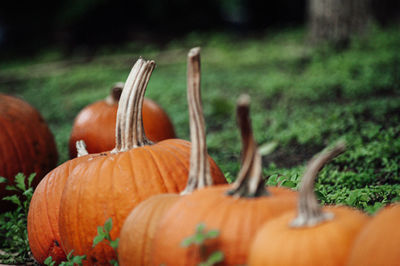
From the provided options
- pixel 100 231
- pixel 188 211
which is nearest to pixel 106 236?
pixel 100 231

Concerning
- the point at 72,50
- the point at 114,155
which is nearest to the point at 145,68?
the point at 114,155

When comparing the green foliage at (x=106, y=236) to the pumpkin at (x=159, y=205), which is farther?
the green foliage at (x=106, y=236)

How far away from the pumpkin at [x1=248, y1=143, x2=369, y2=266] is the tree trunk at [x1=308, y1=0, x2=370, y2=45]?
23.4 feet

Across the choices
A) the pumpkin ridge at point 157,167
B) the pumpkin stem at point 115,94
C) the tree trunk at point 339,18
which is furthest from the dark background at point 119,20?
the pumpkin ridge at point 157,167

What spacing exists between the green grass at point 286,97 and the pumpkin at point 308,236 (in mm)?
559

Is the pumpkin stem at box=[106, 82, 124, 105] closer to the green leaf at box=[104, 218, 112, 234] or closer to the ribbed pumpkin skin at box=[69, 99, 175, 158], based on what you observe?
the ribbed pumpkin skin at box=[69, 99, 175, 158]

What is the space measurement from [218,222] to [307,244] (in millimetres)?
323

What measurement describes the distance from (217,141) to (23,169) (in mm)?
2078

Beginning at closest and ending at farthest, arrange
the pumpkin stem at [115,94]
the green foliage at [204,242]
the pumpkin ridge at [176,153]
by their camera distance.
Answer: the green foliage at [204,242]
the pumpkin ridge at [176,153]
the pumpkin stem at [115,94]

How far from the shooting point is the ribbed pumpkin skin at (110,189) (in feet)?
7.64

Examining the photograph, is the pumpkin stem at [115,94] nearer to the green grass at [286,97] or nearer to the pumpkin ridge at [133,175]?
the green grass at [286,97]

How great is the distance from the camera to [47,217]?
108 inches

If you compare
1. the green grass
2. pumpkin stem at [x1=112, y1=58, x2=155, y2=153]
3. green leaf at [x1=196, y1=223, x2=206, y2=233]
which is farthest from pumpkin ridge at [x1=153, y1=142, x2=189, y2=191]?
green leaf at [x1=196, y1=223, x2=206, y2=233]

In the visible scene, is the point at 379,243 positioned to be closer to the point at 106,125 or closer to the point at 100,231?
the point at 100,231
